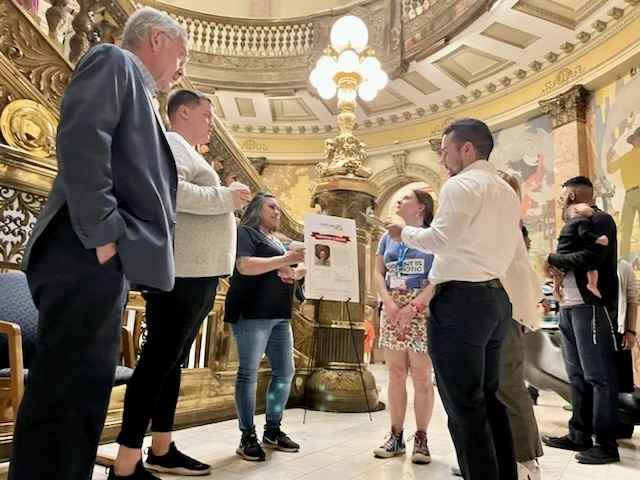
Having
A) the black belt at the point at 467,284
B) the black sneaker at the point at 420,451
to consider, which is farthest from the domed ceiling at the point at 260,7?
the black belt at the point at 467,284

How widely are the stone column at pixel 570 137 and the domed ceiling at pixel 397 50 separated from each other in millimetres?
565

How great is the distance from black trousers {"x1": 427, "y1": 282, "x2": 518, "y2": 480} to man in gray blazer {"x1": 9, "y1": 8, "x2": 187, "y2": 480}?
1.05m

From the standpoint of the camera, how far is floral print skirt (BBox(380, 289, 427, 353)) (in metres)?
3.01

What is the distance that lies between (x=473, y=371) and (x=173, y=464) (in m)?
1.42

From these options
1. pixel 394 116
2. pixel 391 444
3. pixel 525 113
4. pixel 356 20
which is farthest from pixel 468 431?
pixel 394 116

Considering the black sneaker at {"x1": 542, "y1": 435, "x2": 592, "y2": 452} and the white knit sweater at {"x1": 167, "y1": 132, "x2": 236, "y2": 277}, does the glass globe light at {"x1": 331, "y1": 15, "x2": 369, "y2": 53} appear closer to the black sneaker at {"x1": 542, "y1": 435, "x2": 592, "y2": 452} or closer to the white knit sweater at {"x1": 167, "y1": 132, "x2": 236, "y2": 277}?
the white knit sweater at {"x1": 167, "y1": 132, "x2": 236, "y2": 277}

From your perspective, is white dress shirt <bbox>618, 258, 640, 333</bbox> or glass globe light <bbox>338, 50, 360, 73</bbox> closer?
white dress shirt <bbox>618, 258, 640, 333</bbox>

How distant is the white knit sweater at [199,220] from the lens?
6.84 ft

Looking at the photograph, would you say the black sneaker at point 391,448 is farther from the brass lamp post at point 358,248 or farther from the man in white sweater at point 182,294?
the brass lamp post at point 358,248

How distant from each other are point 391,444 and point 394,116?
37.6ft

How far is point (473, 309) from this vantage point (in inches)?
74.0

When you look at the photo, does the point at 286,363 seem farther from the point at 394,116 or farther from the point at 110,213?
the point at 394,116

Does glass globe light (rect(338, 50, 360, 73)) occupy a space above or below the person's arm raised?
above

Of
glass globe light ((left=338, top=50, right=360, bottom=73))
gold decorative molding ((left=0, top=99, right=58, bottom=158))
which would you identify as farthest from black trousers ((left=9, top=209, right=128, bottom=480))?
glass globe light ((left=338, top=50, right=360, bottom=73))
